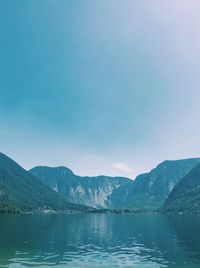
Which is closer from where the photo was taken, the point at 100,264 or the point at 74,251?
A: the point at 100,264

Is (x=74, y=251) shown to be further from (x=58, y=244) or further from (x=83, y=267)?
(x=83, y=267)

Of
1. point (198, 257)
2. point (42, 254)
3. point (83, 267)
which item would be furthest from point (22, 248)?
point (198, 257)

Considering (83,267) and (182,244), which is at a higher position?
(182,244)

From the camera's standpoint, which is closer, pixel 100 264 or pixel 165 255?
pixel 100 264

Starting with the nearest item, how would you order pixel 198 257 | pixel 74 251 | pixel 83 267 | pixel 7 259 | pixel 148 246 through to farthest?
pixel 83 267
pixel 7 259
pixel 198 257
pixel 74 251
pixel 148 246

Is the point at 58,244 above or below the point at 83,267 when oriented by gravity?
above

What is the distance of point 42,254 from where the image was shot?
86250mm

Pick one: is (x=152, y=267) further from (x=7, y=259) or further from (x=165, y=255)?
(x=7, y=259)

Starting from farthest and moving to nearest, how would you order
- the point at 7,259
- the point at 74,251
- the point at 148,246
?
the point at 148,246 < the point at 74,251 < the point at 7,259

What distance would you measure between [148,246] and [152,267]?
35.0m

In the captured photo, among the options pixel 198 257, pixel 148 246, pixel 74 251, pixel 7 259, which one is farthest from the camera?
pixel 148 246

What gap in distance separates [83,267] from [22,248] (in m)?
31.9

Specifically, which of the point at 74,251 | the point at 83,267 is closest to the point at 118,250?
the point at 74,251

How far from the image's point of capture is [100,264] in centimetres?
7388
